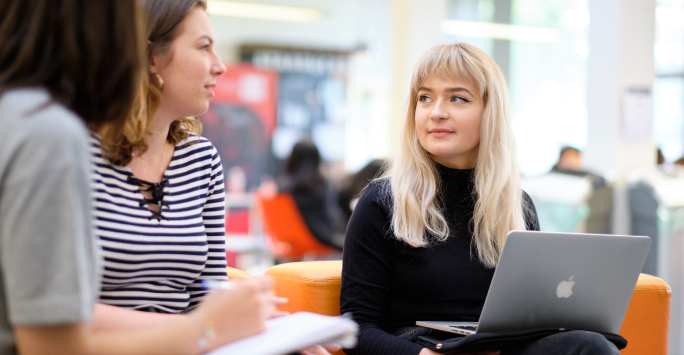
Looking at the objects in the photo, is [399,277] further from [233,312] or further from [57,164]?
[57,164]

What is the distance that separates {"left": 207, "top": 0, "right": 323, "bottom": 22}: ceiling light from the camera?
779 centimetres

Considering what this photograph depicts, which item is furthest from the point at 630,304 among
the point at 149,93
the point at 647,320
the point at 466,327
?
the point at 149,93

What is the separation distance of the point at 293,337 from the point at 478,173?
0.92 meters

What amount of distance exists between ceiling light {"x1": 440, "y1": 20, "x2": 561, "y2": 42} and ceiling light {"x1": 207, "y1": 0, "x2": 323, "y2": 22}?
2.36m

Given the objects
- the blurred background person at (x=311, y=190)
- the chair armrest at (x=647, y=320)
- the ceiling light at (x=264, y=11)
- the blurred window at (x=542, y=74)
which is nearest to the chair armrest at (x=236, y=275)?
the chair armrest at (x=647, y=320)

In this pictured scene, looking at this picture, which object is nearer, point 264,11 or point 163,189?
point 163,189

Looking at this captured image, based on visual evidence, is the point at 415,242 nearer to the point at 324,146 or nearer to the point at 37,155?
the point at 37,155

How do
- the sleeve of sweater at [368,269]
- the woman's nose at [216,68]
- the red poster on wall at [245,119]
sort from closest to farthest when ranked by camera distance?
the woman's nose at [216,68] → the sleeve of sweater at [368,269] → the red poster on wall at [245,119]

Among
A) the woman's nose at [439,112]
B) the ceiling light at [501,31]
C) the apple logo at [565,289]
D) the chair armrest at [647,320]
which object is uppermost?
the ceiling light at [501,31]

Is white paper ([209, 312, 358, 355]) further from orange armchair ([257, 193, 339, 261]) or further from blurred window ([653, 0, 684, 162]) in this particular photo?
blurred window ([653, 0, 684, 162])

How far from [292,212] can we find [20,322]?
4.27 m

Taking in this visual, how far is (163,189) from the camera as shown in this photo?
3.99 ft

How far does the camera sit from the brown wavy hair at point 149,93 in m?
1.16

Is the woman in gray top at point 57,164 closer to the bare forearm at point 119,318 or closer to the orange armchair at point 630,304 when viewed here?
the bare forearm at point 119,318
